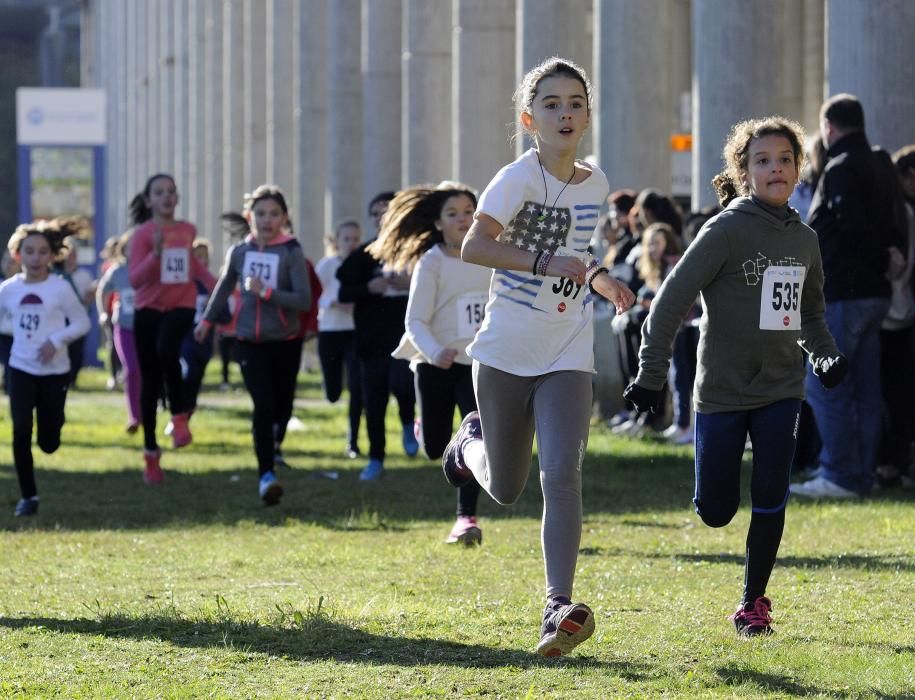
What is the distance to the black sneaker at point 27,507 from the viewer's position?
1148 cm

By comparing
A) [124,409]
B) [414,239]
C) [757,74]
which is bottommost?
[124,409]

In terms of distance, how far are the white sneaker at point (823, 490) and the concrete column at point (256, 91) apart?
Answer: 3143 cm

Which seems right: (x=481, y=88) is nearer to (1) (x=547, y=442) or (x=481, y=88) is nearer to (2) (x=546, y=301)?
(2) (x=546, y=301)

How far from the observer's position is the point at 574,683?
5.77m

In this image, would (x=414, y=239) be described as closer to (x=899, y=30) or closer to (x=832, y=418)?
(x=832, y=418)

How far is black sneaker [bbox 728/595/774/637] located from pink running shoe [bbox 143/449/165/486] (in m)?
7.36

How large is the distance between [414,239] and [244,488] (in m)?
3.57

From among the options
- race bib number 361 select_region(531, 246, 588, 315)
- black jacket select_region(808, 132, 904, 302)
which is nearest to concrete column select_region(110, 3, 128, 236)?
black jacket select_region(808, 132, 904, 302)

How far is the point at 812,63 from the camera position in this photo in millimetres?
38188

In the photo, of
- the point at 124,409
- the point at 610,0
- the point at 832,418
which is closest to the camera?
the point at 832,418

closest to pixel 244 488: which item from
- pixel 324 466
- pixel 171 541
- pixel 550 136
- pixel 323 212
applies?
pixel 324 466

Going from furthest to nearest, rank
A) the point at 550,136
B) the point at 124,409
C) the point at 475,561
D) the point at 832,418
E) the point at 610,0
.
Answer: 1. the point at 124,409
2. the point at 610,0
3. the point at 832,418
4. the point at 475,561
5. the point at 550,136

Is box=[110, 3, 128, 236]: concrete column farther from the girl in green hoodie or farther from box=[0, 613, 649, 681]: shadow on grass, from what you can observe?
the girl in green hoodie

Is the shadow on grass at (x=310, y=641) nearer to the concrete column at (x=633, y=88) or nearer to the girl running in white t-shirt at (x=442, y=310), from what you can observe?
the girl running in white t-shirt at (x=442, y=310)
